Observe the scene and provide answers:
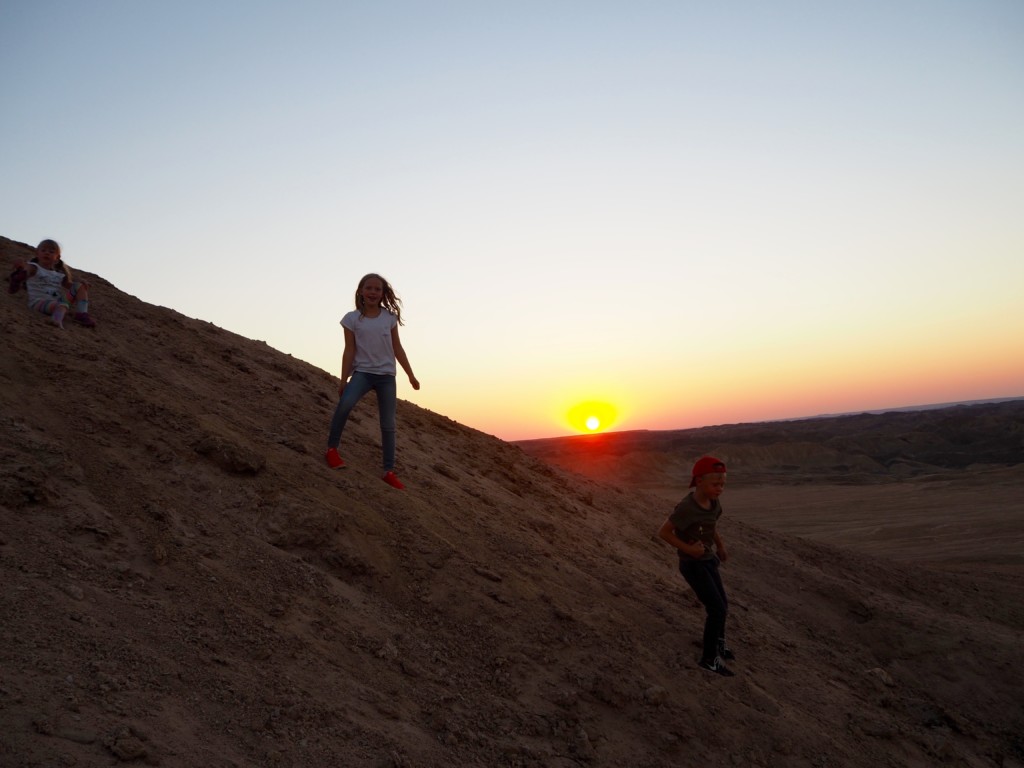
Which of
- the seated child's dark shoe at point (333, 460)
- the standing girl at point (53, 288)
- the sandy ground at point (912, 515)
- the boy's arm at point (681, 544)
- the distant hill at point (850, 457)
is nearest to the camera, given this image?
the boy's arm at point (681, 544)

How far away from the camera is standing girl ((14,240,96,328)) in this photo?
20.8 feet

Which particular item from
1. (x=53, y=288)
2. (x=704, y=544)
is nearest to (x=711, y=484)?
(x=704, y=544)

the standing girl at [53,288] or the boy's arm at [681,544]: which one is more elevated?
the standing girl at [53,288]

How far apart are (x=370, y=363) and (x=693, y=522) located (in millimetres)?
2610

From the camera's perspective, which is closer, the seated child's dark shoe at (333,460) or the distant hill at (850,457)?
the seated child's dark shoe at (333,460)

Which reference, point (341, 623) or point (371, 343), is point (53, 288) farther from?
point (341, 623)

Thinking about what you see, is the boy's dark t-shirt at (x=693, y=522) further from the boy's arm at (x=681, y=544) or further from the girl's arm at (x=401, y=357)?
the girl's arm at (x=401, y=357)

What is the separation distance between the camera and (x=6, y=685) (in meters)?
2.76

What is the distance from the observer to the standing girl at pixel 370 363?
5.78 meters

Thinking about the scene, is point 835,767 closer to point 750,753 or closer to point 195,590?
point 750,753

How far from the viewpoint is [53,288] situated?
6.48 meters

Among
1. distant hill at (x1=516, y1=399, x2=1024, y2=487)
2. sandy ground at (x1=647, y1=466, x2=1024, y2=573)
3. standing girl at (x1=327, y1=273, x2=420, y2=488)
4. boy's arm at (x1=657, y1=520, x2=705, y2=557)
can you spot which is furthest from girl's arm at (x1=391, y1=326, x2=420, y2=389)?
distant hill at (x1=516, y1=399, x2=1024, y2=487)

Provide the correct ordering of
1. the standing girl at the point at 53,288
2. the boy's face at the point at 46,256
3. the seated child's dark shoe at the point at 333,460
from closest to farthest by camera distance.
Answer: the seated child's dark shoe at the point at 333,460 < the standing girl at the point at 53,288 < the boy's face at the point at 46,256

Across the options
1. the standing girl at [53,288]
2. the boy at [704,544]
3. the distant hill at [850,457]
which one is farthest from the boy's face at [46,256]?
the distant hill at [850,457]
